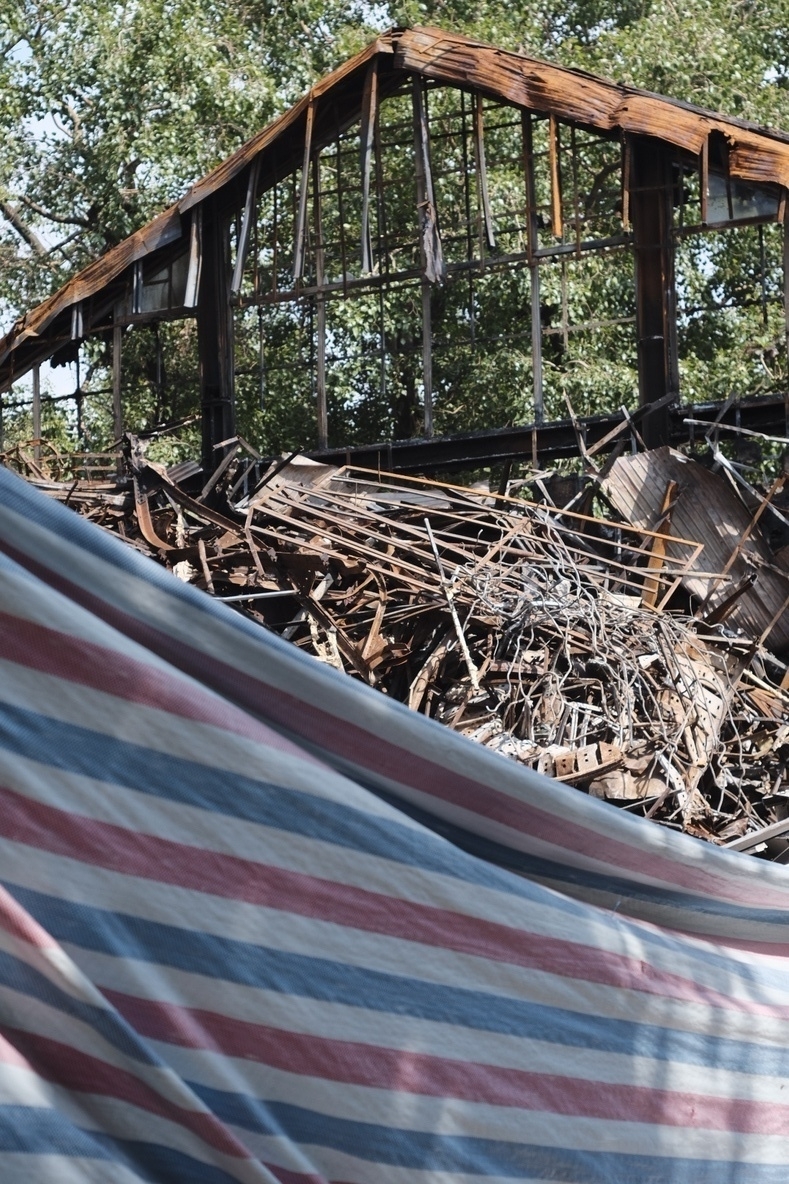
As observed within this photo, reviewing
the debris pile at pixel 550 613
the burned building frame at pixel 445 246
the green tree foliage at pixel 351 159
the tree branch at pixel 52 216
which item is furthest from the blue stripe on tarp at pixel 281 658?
the tree branch at pixel 52 216

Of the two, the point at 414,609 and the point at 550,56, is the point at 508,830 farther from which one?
the point at 550,56

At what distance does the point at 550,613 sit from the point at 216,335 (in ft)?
29.2

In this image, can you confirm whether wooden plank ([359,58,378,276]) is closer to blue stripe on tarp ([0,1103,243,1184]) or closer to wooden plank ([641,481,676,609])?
wooden plank ([641,481,676,609])

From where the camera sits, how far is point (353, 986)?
1952mm

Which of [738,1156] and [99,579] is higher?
[99,579]

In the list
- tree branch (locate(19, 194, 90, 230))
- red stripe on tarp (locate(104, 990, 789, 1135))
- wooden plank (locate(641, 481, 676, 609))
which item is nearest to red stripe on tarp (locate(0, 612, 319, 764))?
red stripe on tarp (locate(104, 990, 789, 1135))

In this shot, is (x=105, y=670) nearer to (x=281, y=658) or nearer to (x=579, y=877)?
(x=281, y=658)

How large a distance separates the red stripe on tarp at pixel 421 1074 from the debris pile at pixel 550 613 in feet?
10.9

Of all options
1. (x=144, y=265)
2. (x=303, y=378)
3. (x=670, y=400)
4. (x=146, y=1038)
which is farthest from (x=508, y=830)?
(x=303, y=378)

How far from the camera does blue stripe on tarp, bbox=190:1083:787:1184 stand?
6.04 ft

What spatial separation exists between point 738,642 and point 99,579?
7.54 meters

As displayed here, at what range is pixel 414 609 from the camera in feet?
26.8

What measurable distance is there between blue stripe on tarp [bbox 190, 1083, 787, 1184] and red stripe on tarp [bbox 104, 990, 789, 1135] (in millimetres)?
39

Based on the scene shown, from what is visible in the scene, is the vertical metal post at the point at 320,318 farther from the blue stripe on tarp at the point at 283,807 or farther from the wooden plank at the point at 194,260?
the blue stripe on tarp at the point at 283,807
